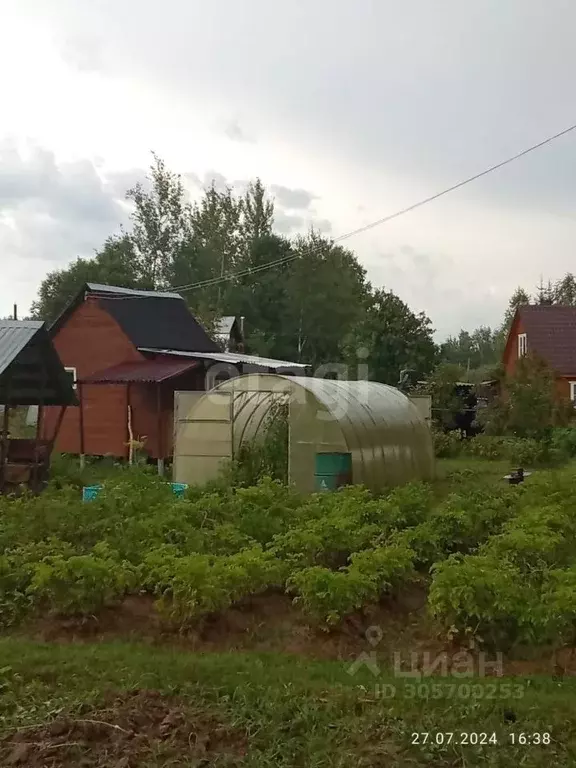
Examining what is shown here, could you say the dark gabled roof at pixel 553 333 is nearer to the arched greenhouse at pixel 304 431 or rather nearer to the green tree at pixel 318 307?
the green tree at pixel 318 307

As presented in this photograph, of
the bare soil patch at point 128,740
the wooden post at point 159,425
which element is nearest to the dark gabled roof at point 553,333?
the wooden post at point 159,425

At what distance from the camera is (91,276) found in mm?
39406

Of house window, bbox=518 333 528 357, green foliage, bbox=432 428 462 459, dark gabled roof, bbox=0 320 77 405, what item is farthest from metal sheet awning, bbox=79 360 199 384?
house window, bbox=518 333 528 357

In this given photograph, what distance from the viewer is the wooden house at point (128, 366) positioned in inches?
769

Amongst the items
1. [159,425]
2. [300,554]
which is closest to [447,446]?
[159,425]

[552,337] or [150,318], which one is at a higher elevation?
[552,337]

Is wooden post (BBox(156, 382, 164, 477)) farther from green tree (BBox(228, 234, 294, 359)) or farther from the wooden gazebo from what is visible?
green tree (BBox(228, 234, 294, 359))

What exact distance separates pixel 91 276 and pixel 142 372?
21.3 m

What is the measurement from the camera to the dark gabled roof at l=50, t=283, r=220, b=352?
21156 mm

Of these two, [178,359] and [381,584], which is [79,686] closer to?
[381,584]

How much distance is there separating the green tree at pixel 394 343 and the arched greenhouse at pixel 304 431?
635 inches

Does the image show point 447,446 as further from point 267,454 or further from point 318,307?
point 318,307

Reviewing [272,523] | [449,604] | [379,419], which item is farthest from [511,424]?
[449,604]

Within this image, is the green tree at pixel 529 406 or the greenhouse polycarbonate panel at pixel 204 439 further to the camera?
the green tree at pixel 529 406
